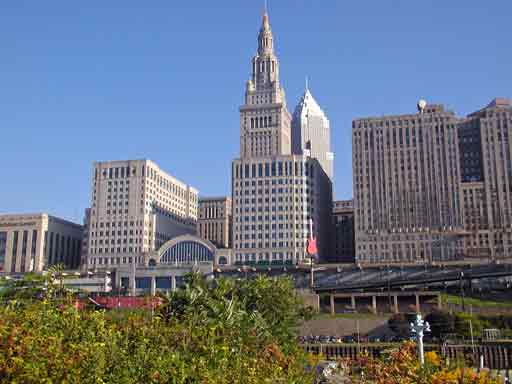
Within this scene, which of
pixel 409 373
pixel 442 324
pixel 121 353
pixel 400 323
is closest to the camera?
pixel 409 373

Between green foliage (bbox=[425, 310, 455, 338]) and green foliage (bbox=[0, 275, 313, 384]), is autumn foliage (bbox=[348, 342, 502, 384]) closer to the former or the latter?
green foliage (bbox=[0, 275, 313, 384])

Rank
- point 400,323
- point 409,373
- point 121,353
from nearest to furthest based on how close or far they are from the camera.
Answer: point 409,373 → point 121,353 → point 400,323

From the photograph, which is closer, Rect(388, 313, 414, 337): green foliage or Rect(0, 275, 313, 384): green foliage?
Rect(0, 275, 313, 384): green foliage

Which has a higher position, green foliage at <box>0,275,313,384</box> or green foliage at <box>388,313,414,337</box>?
green foliage at <box>0,275,313,384</box>

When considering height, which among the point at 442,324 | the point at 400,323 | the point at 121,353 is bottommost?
the point at 400,323

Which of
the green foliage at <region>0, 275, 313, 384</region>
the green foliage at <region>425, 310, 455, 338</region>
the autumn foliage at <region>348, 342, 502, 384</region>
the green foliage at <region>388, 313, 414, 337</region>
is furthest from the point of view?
the green foliage at <region>388, 313, 414, 337</region>

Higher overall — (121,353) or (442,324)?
(121,353)

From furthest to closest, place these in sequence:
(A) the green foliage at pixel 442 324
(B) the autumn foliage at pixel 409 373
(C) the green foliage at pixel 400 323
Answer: (C) the green foliage at pixel 400 323 < (A) the green foliage at pixel 442 324 < (B) the autumn foliage at pixel 409 373

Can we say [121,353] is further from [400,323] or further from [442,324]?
[400,323]

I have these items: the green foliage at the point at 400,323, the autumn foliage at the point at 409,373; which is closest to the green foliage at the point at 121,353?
the autumn foliage at the point at 409,373

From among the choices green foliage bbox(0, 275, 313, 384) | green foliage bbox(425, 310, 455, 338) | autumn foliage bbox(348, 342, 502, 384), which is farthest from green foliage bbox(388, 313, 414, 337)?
autumn foliage bbox(348, 342, 502, 384)

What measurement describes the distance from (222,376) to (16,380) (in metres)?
9.65

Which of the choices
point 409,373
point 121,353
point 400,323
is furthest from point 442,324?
point 121,353

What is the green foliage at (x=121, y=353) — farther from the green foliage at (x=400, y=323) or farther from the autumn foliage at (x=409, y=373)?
the green foliage at (x=400, y=323)
